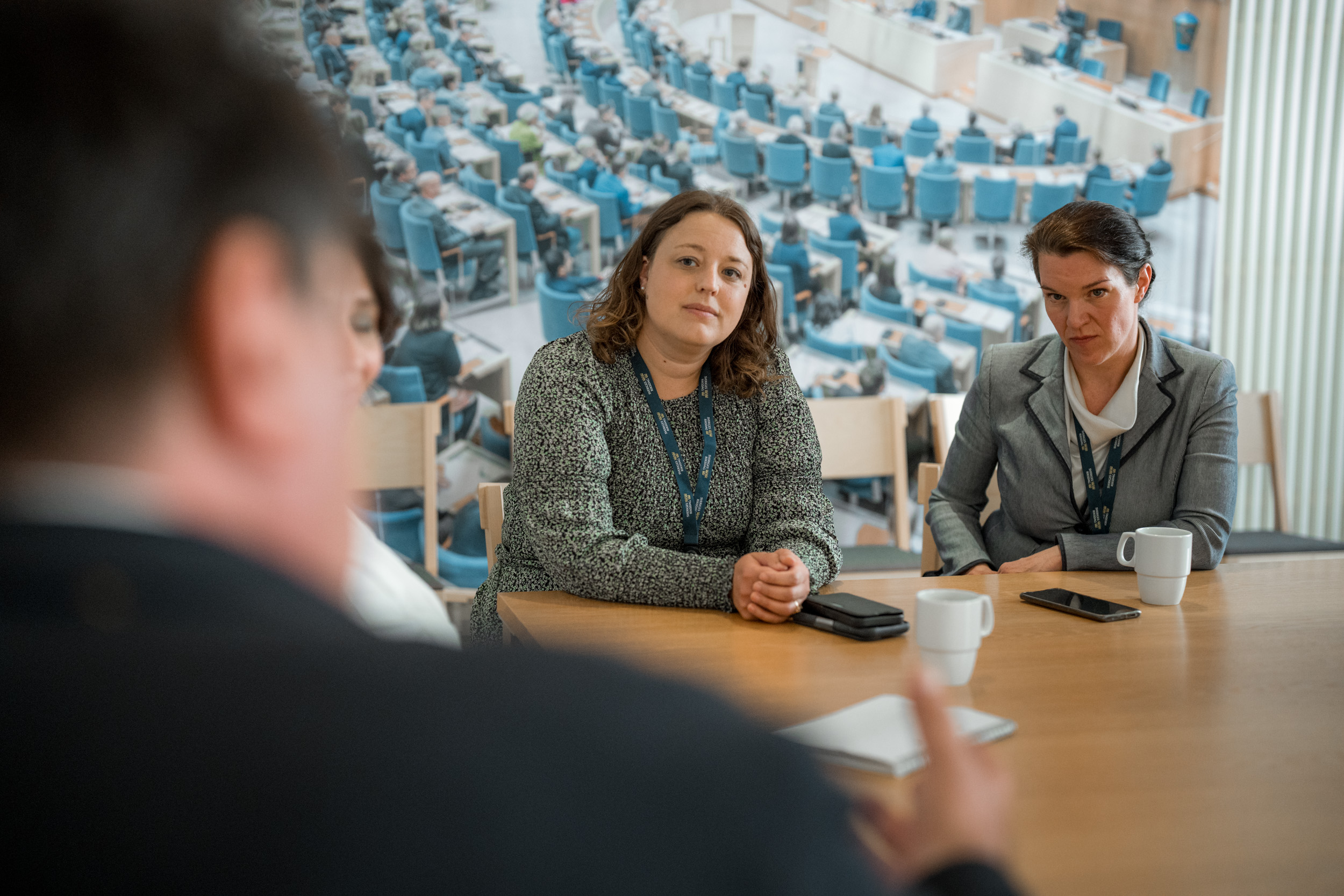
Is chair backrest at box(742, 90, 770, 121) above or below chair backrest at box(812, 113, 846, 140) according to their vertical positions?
above

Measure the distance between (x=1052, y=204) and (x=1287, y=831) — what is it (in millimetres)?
3650

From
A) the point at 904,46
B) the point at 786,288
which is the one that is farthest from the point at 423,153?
the point at 904,46

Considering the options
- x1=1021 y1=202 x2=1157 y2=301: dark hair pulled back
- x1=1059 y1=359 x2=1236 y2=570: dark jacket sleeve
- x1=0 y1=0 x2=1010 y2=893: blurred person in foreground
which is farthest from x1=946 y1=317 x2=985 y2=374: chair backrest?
x1=0 y1=0 x2=1010 y2=893: blurred person in foreground

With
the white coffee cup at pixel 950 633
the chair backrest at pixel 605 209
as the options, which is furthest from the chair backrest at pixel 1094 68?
the white coffee cup at pixel 950 633

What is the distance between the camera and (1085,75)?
165 inches

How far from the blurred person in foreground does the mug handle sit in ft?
4.58

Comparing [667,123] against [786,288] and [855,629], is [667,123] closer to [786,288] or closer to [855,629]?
[786,288]

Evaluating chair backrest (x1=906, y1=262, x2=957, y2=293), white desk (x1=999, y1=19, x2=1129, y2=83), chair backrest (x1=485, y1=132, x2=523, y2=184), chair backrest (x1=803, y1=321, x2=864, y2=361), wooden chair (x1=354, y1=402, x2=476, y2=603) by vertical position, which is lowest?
wooden chair (x1=354, y1=402, x2=476, y2=603)

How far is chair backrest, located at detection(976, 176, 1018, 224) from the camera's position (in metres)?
4.05

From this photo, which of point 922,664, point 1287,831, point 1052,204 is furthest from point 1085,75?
point 1287,831

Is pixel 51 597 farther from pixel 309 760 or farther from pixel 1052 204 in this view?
pixel 1052 204

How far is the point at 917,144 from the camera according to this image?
159 inches

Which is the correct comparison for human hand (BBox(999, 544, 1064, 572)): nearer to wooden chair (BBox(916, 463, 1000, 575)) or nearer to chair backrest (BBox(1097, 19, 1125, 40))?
wooden chair (BBox(916, 463, 1000, 575))

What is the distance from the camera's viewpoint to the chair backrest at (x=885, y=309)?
3.96 metres
